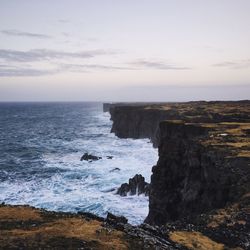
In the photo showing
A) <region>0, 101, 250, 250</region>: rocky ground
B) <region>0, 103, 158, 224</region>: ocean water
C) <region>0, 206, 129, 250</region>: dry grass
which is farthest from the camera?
<region>0, 103, 158, 224</region>: ocean water

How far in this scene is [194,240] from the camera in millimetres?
23266

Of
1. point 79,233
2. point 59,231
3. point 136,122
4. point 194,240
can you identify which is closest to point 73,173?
point 59,231

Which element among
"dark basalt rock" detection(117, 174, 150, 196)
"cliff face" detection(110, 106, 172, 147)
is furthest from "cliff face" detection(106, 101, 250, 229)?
"cliff face" detection(110, 106, 172, 147)

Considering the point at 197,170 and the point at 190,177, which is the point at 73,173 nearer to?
the point at 190,177

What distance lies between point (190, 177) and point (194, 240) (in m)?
18.1

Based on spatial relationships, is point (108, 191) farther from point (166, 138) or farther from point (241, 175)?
point (241, 175)

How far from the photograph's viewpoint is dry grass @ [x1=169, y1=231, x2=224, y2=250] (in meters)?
22.4

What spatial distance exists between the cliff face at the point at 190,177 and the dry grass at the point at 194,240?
867cm

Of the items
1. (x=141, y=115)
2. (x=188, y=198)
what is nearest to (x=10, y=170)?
(x=188, y=198)

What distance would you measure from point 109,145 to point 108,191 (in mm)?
51312

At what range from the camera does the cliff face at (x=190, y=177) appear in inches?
1355

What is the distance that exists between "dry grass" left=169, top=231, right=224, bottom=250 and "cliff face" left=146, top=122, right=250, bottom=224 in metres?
8.67

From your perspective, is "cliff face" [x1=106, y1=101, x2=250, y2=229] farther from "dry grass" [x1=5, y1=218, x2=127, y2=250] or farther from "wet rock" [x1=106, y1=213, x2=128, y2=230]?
"dry grass" [x1=5, y1=218, x2=127, y2=250]

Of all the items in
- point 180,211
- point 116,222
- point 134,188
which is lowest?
point 134,188
